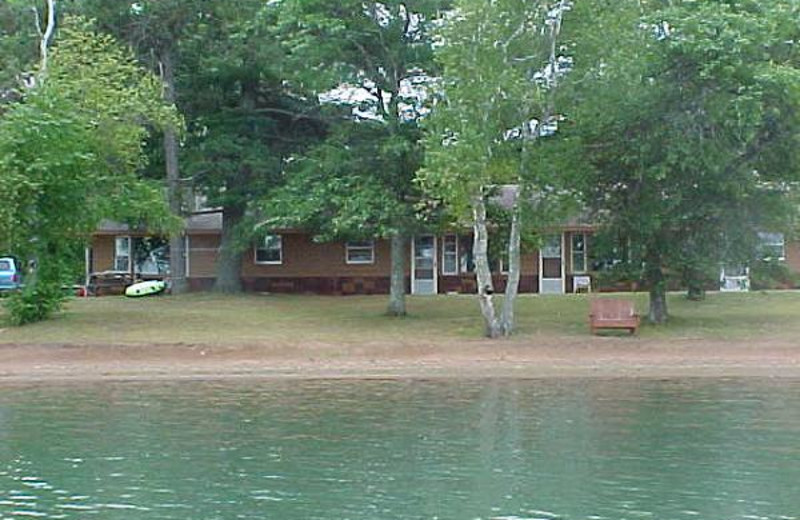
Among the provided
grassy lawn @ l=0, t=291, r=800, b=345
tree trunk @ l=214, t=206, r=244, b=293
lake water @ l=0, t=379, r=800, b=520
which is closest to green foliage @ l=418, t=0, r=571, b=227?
grassy lawn @ l=0, t=291, r=800, b=345

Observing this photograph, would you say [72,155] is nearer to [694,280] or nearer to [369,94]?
[369,94]

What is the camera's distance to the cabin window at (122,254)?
173 feet

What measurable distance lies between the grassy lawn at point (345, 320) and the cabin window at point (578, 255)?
524 centimetres

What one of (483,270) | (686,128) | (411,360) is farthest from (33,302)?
(686,128)

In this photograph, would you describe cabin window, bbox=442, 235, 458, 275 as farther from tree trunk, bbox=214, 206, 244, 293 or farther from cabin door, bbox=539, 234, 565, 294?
tree trunk, bbox=214, 206, 244, 293

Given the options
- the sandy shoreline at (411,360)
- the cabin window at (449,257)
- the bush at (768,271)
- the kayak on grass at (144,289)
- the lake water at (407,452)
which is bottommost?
the lake water at (407,452)

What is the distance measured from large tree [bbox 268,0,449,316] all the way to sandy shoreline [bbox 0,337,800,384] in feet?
15.5

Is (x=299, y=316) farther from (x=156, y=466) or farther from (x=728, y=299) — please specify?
(x=156, y=466)


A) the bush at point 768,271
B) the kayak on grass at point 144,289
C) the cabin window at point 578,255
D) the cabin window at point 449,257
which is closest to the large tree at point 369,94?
the bush at point 768,271

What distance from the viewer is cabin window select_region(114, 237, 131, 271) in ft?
173

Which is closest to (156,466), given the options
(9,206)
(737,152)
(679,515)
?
(679,515)

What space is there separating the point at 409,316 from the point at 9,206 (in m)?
12.0

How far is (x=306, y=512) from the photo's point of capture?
539 inches

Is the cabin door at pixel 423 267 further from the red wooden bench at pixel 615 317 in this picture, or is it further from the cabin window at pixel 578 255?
the red wooden bench at pixel 615 317
